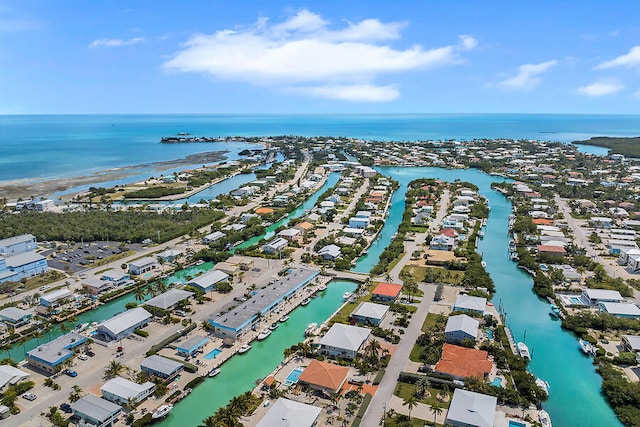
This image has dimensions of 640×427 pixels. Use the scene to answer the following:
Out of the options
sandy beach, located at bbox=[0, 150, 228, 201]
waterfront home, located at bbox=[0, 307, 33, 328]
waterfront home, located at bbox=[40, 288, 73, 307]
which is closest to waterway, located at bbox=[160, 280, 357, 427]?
waterfront home, located at bbox=[0, 307, 33, 328]

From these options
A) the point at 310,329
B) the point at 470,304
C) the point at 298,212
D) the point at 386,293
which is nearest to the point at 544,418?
the point at 470,304

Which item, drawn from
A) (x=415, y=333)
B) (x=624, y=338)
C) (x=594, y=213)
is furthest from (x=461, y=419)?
(x=594, y=213)

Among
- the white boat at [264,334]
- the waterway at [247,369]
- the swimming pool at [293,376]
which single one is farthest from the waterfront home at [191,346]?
the swimming pool at [293,376]

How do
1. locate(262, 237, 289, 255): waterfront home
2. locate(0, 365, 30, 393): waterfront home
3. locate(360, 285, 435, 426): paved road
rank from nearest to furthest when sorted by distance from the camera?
locate(360, 285, 435, 426): paved road
locate(0, 365, 30, 393): waterfront home
locate(262, 237, 289, 255): waterfront home

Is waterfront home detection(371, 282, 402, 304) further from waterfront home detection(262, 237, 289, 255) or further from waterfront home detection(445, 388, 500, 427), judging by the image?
waterfront home detection(262, 237, 289, 255)

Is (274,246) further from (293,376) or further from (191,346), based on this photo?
(293,376)

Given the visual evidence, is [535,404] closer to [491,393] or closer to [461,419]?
[491,393]

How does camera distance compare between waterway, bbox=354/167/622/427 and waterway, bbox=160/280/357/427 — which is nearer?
waterway, bbox=160/280/357/427
